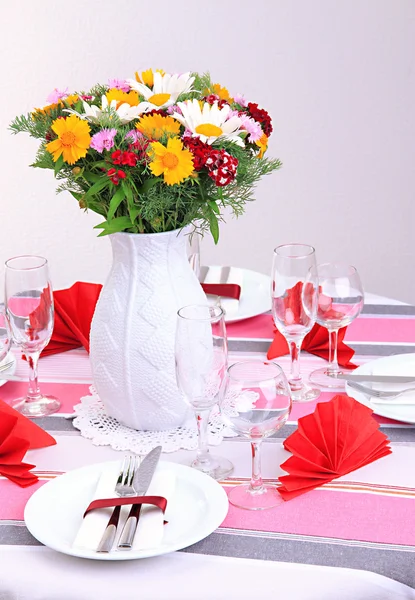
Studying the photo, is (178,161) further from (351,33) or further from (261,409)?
(351,33)

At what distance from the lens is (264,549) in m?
0.98

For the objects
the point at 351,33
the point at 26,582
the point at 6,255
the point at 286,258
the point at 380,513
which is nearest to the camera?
the point at 26,582

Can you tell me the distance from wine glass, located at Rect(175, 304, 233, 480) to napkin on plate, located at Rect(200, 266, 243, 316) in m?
0.60

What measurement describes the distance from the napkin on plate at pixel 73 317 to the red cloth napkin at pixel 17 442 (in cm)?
35

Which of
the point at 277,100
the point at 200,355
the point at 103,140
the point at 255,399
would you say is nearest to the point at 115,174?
the point at 103,140

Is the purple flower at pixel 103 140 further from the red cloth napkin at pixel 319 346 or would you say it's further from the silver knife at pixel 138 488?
the red cloth napkin at pixel 319 346

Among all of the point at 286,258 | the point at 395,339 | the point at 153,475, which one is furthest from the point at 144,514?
the point at 395,339

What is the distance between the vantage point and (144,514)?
1010mm

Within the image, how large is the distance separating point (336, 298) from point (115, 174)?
1.53ft

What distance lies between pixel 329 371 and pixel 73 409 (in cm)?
44

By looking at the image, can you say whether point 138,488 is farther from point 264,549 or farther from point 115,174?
point 115,174

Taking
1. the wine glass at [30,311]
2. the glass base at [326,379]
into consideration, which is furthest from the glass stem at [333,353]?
the wine glass at [30,311]

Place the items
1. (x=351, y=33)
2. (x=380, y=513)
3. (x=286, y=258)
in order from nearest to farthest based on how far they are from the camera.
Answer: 1. (x=380, y=513)
2. (x=286, y=258)
3. (x=351, y=33)

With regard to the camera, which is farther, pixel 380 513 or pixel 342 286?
pixel 342 286
